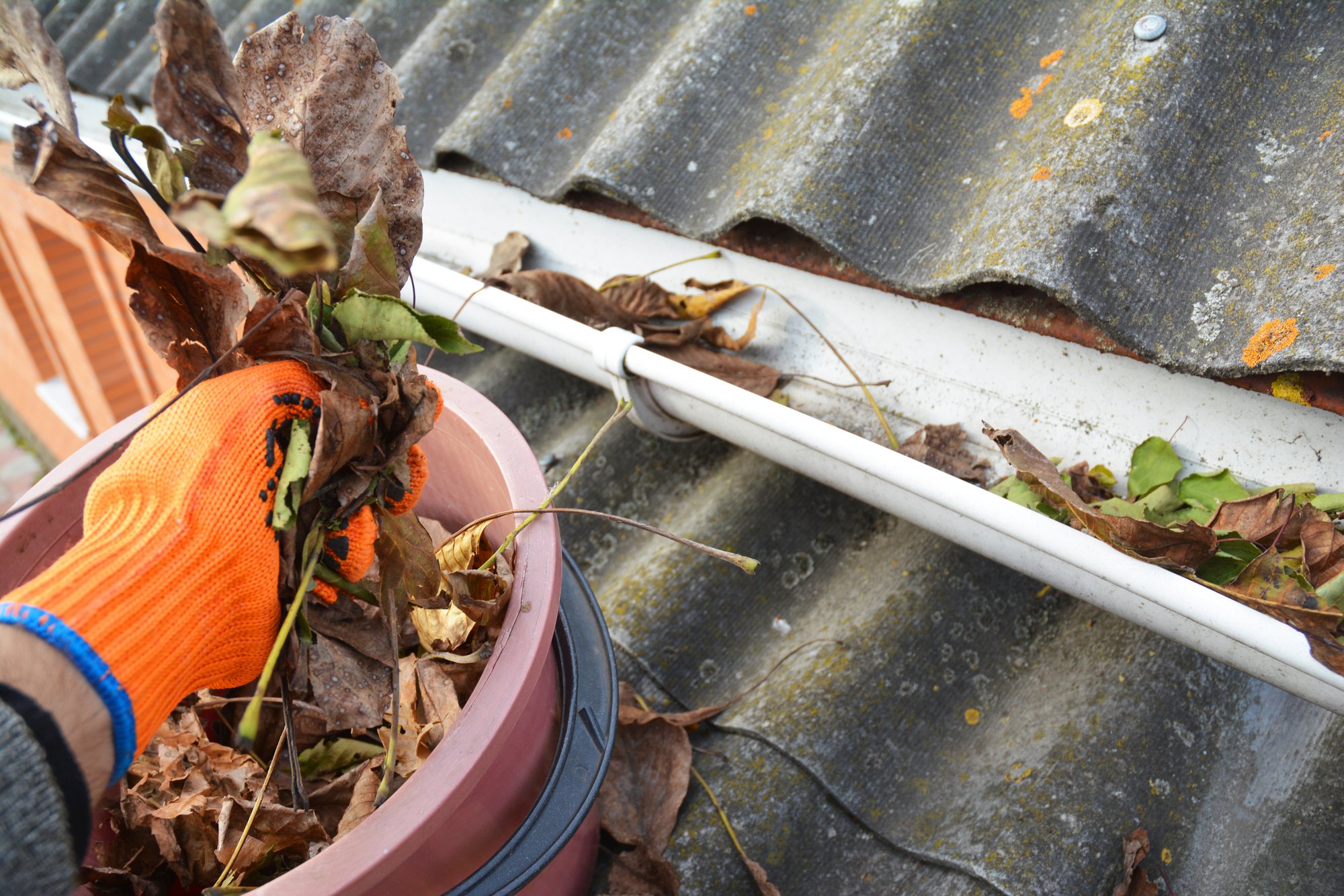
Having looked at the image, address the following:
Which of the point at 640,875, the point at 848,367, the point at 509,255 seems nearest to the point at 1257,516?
the point at 848,367

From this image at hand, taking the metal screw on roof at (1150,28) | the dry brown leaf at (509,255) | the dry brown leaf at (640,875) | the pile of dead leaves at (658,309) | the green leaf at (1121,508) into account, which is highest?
the metal screw on roof at (1150,28)

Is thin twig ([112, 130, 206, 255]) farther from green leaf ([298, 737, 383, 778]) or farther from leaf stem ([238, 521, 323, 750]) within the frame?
green leaf ([298, 737, 383, 778])

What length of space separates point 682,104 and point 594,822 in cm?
102

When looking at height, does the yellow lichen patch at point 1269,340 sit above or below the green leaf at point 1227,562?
above

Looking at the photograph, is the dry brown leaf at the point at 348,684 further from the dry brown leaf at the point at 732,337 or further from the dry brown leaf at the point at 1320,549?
the dry brown leaf at the point at 1320,549

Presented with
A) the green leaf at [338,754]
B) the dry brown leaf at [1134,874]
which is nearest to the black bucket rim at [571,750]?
the green leaf at [338,754]

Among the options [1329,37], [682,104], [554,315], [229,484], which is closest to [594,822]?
[229,484]

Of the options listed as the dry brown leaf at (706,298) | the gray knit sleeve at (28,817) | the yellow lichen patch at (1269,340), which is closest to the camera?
the gray knit sleeve at (28,817)

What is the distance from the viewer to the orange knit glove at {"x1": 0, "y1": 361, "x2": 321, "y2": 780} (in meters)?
0.59

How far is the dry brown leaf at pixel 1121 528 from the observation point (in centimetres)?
87

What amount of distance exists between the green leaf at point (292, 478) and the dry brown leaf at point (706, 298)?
2.36ft

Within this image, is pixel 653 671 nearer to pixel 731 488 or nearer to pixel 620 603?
pixel 620 603

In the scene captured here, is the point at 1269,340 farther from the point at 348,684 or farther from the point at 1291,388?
the point at 348,684

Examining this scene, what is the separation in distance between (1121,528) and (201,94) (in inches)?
36.2
